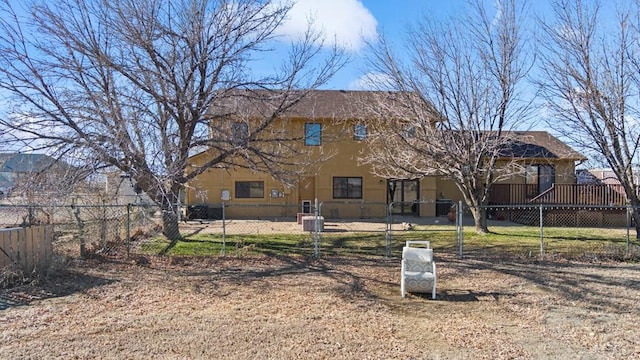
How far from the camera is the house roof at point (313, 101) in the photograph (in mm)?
11906

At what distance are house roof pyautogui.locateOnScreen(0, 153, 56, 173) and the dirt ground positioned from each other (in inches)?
122

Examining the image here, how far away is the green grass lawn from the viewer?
11.3 m

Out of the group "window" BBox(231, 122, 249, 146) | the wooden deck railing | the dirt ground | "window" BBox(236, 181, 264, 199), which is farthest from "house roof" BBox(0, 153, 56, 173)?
the wooden deck railing

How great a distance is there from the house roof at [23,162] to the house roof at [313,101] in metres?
4.33

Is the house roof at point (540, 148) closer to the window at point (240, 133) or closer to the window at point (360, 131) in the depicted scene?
the window at point (360, 131)

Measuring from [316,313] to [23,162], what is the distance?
30.1ft

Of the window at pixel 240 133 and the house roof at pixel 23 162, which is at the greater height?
the window at pixel 240 133

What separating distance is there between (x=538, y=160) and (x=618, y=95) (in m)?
10.9

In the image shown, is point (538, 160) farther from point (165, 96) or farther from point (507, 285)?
point (165, 96)

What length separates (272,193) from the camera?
75.4 ft

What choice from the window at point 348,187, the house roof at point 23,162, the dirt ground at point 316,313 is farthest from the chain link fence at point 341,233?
the window at point 348,187

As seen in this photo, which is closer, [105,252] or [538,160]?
[105,252]

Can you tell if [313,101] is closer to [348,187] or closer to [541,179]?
[348,187]

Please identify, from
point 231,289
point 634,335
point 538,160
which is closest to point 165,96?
point 231,289
